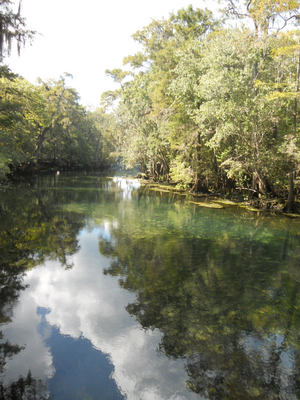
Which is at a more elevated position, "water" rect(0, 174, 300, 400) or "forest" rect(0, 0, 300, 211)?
"forest" rect(0, 0, 300, 211)

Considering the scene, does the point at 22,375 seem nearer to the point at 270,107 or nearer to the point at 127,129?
the point at 270,107

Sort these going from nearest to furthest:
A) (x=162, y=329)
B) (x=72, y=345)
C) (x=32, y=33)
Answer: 1. (x=72, y=345)
2. (x=162, y=329)
3. (x=32, y=33)

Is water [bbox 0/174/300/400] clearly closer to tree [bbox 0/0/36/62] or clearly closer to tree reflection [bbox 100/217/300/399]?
tree reflection [bbox 100/217/300/399]

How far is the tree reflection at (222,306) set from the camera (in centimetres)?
387

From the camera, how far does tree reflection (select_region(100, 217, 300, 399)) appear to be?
152 inches

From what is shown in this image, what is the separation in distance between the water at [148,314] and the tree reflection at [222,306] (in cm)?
2

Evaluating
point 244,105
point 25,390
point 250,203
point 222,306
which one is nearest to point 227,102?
point 244,105

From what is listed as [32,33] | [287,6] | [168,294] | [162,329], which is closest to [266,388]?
[162,329]

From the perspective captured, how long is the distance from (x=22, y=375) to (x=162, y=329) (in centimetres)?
229

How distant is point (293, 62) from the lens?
14.4 metres

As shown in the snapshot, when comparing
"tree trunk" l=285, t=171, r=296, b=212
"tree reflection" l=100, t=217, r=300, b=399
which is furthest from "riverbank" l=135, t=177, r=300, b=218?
"tree reflection" l=100, t=217, r=300, b=399

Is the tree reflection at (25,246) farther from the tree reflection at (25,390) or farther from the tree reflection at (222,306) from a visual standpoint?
the tree reflection at (222,306)

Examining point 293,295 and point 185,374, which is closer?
point 185,374

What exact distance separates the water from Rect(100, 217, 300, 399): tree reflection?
0.07 ft
